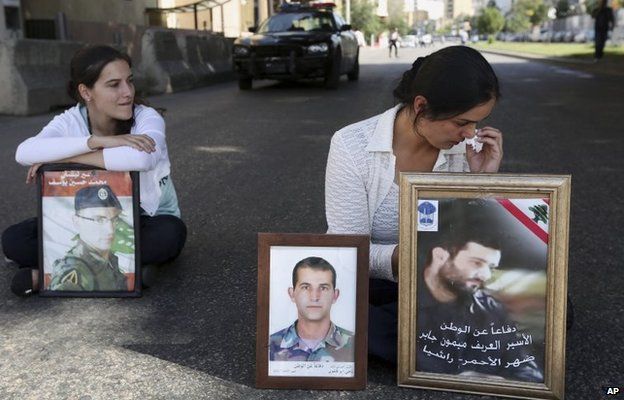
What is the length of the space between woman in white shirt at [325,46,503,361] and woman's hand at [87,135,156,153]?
3.45ft

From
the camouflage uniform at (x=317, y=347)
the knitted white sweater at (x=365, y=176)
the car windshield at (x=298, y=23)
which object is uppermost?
the car windshield at (x=298, y=23)

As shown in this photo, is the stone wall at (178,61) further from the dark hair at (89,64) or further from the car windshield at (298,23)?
the dark hair at (89,64)

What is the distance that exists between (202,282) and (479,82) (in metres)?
1.88

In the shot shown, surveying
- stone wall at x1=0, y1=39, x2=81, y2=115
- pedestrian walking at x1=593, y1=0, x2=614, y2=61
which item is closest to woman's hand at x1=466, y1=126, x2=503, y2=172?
stone wall at x1=0, y1=39, x2=81, y2=115

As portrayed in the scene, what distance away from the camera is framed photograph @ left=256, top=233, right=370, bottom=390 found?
2.46m

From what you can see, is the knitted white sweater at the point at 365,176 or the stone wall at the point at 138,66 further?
the stone wall at the point at 138,66

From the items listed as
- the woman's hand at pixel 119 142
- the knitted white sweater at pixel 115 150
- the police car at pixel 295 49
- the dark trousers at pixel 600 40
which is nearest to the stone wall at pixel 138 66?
the knitted white sweater at pixel 115 150

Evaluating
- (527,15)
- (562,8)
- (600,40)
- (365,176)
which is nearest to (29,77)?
(365,176)

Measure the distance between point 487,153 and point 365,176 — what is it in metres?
0.48

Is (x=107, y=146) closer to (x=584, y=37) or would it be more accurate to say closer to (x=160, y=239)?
(x=160, y=239)

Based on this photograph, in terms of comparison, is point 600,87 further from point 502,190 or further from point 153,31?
point 502,190

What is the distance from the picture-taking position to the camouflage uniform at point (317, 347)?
2.46 m

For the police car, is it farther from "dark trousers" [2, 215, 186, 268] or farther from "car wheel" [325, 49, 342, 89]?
"dark trousers" [2, 215, 186, 268]

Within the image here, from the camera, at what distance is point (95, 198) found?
340 cm
